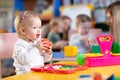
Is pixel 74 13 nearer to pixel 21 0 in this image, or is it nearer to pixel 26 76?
pixel 21 0

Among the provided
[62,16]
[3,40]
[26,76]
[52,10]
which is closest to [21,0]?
[52,10]

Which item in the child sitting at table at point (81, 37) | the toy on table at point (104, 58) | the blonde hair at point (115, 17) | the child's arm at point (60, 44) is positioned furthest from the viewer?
the child's arm at point (60, 44)

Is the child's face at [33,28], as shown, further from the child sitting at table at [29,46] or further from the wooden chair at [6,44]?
the wooden chair at [6,44]

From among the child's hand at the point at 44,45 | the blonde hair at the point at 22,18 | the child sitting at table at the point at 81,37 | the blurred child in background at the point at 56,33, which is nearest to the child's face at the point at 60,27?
the blurred child in background at the point at 56,33

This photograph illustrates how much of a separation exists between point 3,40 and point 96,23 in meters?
2.87

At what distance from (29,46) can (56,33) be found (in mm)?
2517

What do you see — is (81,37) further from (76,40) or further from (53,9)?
(53,9)

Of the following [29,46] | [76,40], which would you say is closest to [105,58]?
[29,46]

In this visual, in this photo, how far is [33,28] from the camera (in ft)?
5.57

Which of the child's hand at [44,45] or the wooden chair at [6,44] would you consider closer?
the child's hand at [44,45]

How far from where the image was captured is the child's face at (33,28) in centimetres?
169

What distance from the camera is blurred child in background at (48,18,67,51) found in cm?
389

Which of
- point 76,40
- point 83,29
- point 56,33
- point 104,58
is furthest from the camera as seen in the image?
point 56,33

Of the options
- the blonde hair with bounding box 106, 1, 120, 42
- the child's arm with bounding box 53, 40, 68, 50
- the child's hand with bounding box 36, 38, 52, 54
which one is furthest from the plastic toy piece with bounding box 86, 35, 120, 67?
the child's arm with bounding box 53, 40, 68, 50
